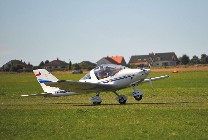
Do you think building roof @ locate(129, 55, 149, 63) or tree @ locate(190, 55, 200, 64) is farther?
building roof @ locate(129, 55, 149, 63)

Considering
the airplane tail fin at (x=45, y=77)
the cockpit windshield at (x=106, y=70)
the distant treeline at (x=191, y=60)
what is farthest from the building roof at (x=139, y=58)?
the cockpit windshield at (x=106, y=70)

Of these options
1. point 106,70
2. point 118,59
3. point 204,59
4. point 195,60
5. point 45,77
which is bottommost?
point 45,77

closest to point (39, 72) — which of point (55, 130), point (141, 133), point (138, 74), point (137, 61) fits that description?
point (138, 74)

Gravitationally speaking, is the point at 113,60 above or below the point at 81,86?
above

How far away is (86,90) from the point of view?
23.5m

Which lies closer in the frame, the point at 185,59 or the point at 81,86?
the point at 81,86

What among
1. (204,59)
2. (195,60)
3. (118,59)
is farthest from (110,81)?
(195,60)

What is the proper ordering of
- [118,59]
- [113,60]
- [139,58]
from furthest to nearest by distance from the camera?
1. [139,58]
2. [113,60]
3. [118,59]

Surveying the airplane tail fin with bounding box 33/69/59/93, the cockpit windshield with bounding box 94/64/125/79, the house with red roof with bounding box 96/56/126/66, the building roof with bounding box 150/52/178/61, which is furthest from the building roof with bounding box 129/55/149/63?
the cockpit windshield with bounding box 94/64/125/79

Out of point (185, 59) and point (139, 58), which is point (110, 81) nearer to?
point (185, 59)

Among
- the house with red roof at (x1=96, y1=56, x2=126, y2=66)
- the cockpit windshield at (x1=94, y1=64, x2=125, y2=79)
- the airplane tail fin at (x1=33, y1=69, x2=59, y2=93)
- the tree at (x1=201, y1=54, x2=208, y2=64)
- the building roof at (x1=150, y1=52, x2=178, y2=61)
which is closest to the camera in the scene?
the cockpit windshield at (x1=94, y1=64, x2=125, y2=79)

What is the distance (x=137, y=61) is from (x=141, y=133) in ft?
602

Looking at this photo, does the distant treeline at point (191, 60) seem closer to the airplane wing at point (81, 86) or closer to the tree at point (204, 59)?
the tree at point (204, 59)

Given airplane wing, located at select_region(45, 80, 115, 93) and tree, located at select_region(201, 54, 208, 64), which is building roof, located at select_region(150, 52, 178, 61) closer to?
tree, located at select_region(201, 54, 208, 64)
